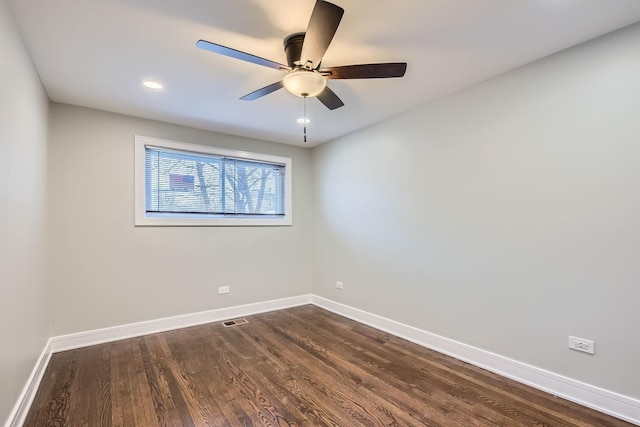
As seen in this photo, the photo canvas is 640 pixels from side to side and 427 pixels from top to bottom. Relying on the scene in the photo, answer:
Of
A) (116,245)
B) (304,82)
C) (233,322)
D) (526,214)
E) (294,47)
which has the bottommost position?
(233,322)

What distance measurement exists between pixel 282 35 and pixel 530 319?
2860 mm

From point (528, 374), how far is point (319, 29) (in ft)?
9.62

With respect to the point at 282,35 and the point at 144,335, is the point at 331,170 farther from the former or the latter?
the point at 144,335

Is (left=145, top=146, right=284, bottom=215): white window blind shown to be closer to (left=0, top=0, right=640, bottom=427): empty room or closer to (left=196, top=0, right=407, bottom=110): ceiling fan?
(left=0, top=0, right=640, bottom=427): empty room

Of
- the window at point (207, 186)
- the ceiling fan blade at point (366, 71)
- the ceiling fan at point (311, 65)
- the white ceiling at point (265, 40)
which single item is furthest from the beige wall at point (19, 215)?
the ceiling fan blade at point (366, 71)

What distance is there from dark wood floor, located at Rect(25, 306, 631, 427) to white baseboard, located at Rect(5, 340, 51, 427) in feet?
0.17

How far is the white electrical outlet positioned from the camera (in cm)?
211

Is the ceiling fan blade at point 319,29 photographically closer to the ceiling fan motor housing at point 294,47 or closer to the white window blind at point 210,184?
the ceiling fan motor housing at point 294,47

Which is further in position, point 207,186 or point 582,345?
point 207,186

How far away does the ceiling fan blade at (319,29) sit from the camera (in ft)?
4.86

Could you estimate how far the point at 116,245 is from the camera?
11.1ft

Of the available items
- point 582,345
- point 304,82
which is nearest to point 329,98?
point 304,82

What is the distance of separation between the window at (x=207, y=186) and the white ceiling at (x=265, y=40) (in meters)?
0.82

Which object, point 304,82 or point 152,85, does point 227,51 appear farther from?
point 152,85
